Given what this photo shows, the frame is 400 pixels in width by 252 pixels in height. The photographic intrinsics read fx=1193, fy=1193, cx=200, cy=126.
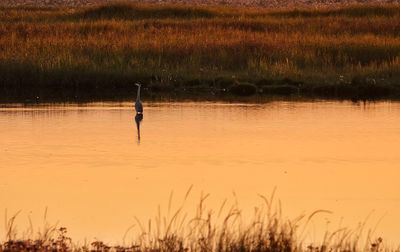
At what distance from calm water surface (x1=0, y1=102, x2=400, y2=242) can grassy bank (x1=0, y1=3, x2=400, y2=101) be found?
93.5 inches

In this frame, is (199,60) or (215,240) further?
(199,60)

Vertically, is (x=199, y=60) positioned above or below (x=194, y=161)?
above

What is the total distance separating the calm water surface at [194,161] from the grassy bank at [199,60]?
7.79 ft

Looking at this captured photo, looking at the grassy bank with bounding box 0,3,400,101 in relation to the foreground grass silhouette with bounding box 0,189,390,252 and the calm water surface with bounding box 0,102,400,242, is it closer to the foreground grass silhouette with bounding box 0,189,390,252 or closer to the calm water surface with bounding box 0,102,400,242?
the calm water surface with bounding box 0,102,400,242

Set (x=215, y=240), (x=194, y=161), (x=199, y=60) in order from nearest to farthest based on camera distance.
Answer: (x=215, y=240) < (x=194, y=161) < (x=199, y=60)

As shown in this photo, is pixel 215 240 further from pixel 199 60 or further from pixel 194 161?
pixel 199 60

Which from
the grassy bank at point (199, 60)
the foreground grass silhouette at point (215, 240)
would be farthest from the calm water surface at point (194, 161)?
the grassy bank at point (199, 60)

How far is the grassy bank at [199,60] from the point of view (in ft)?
76.1

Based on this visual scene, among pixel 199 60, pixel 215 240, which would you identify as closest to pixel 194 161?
pixel 215 240

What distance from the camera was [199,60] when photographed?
83.6ft

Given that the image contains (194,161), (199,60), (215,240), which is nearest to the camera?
(215,240)

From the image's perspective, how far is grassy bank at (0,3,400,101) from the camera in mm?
23188

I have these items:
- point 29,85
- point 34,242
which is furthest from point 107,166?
point 29,85

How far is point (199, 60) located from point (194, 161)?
441 inches
